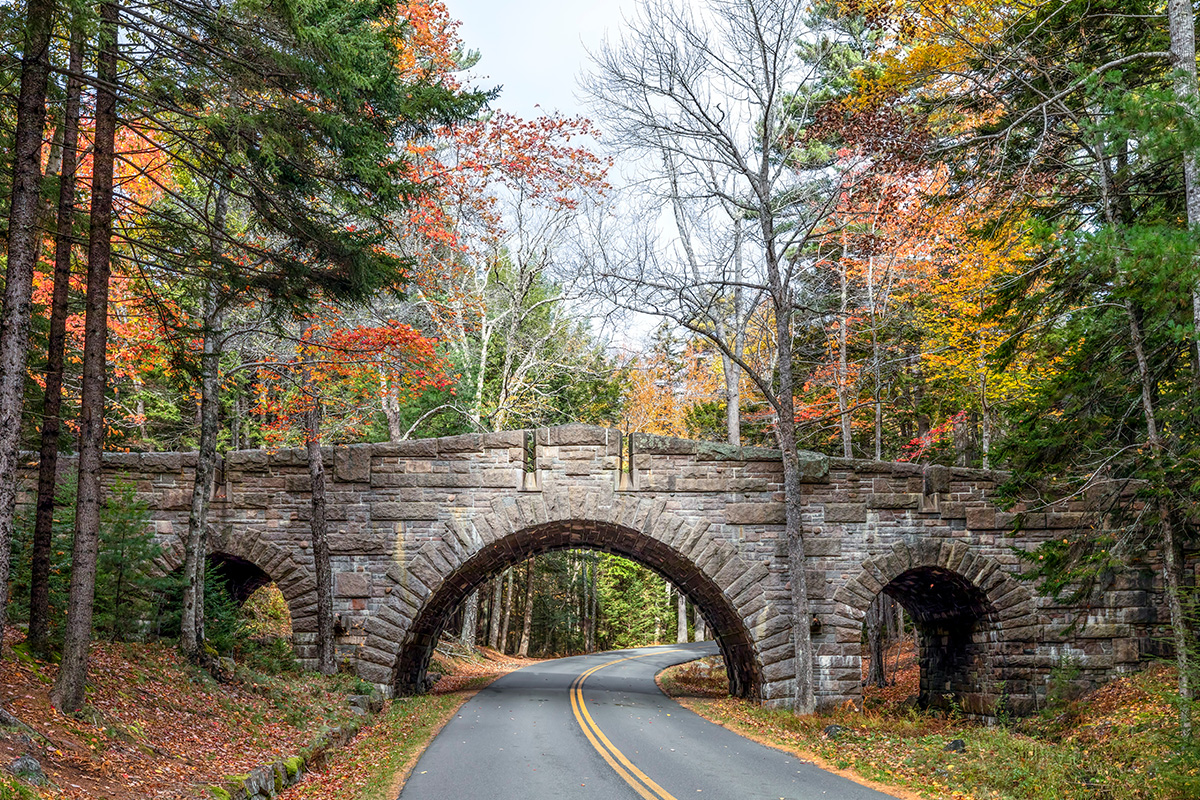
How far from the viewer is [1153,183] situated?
10.7 metres

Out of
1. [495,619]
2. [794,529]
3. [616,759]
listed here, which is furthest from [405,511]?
[495,619]

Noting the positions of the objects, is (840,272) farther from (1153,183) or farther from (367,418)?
(367,418)

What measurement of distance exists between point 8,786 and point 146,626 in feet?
24.3

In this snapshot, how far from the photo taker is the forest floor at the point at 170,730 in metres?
5.62

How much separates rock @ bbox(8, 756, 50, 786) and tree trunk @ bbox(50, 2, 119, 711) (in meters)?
1.81

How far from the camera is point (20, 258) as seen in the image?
249 inches

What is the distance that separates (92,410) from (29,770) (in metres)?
3.32

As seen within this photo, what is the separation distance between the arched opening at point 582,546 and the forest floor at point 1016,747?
1.03m

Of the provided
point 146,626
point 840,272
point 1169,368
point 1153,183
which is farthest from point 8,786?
point 840,272

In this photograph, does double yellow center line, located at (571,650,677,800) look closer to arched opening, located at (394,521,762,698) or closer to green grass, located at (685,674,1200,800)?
green grass, located at (685,674,1200,800)

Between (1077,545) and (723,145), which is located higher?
(723,145)

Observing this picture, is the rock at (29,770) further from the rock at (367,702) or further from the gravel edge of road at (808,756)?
the rock at (367,702)

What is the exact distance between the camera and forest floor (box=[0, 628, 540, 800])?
562cm

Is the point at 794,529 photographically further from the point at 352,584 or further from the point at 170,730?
the point at 170,730
